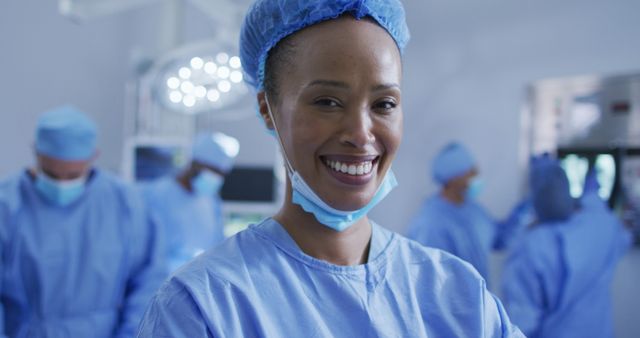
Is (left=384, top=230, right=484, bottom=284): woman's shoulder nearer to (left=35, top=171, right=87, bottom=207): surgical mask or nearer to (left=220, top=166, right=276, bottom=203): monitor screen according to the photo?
(left=35, top=171, right=87, bottom=207): surgical mask

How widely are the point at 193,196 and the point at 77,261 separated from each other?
1134 mm

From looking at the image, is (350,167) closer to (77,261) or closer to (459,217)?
(77,261)

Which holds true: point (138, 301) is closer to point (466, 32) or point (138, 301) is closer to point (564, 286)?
point (564, 286)

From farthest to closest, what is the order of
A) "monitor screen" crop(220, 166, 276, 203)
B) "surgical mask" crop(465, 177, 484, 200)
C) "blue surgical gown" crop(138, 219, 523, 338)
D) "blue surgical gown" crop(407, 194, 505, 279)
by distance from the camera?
1. "monitor screen" crop(220, 166, 276, 203)
2. "surgical mask" crop(465, 177, 484, 200)
3. "blue surgical gown" crop(407, 194, 505, 279)
4. "blue surgical gown" crop(138, 219, 523, 338)

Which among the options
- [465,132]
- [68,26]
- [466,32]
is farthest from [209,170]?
[466,32]

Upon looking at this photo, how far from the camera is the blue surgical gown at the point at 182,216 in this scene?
2.60 m

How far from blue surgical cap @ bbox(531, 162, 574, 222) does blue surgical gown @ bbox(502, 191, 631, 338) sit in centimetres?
4

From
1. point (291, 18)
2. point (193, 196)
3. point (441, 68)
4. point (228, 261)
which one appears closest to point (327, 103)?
point (291, 18)

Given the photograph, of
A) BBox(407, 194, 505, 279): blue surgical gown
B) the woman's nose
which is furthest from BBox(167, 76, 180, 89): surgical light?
BBox(407, 194, 505, 279): blue surgical gown

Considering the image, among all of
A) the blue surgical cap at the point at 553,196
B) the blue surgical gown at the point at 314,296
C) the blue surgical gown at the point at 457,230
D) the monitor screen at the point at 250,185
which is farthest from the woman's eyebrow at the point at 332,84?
the monitor screen at the point at 250,185

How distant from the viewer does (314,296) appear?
0.75m

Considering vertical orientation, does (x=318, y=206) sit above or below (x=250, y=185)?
above

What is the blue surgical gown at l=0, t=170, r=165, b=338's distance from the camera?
5.00 ft

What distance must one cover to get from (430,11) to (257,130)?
4.74 ft
